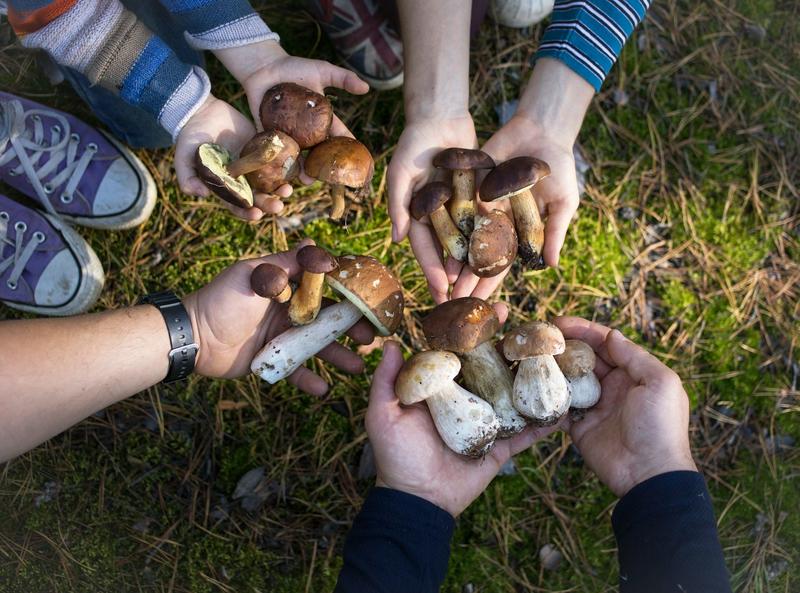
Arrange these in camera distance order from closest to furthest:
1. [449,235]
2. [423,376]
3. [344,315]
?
1. [423,376]
2. [344,315]
3. [449,235]

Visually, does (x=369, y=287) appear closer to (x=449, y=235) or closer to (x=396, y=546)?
(x=449, y=235)

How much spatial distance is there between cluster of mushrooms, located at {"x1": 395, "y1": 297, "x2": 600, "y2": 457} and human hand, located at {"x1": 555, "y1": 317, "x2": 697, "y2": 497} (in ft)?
0.36

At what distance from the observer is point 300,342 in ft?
9.52

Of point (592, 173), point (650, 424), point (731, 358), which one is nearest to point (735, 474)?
point (731, 358)

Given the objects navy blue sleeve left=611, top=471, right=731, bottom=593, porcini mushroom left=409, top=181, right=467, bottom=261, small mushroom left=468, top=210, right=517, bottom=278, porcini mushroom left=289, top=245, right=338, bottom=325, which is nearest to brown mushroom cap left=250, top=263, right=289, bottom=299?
porcini mushroom left=289, top=245, right=338, bottom=325

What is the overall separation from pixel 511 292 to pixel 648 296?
33.7 inches

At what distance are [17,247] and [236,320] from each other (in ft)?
5.11

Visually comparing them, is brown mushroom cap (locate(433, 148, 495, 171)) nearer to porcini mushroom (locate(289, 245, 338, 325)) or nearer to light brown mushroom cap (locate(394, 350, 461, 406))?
porcini mushroom (locate(289, 245, 338, 325))

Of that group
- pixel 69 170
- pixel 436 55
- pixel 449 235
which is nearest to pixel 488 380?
pixel 449 235

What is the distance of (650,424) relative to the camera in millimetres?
2613

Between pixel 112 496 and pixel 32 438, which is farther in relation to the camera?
pixel 112 496

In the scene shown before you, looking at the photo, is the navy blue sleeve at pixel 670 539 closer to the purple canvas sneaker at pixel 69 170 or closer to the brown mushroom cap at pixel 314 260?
the brown mushroom cap at pixel 314 260

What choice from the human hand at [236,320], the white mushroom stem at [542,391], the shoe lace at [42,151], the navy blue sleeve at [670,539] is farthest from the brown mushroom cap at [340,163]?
the navy blue sleeve at [670,539]

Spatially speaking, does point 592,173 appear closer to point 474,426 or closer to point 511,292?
point 511,292
